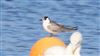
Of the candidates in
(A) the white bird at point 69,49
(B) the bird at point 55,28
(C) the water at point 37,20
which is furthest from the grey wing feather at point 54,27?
(C) the water at point 37,20

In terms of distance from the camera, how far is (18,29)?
3.88 metres

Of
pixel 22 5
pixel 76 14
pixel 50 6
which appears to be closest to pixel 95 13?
pixel 76 14

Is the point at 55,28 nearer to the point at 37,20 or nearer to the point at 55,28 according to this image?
the point at 55,28

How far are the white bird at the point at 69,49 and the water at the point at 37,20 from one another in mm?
913

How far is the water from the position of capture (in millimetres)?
3721

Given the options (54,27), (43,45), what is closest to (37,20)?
(54,27)

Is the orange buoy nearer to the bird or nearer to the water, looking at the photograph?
the bird

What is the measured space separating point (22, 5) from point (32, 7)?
4.5 inches

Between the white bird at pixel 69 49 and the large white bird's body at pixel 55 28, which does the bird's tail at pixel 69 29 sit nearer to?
the large white bird's body at pixel 55 28

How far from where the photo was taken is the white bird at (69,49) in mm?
2625

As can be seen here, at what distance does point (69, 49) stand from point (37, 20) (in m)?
1.30

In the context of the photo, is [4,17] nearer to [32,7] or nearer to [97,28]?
[32,7]

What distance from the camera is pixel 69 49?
266 cm

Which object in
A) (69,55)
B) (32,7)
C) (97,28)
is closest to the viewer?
(69,55)
